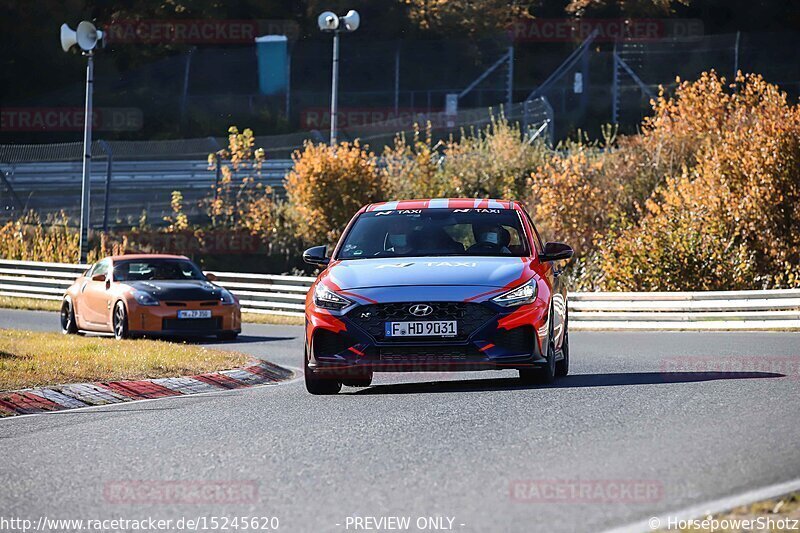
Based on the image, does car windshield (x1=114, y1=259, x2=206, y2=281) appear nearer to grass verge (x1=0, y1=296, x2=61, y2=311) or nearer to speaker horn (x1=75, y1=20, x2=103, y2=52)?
speaker horn (x1=75, y1=20, x2=103, y2=52)

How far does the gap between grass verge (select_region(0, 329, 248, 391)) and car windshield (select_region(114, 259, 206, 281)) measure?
4.41m

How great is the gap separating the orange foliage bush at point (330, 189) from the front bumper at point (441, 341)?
29.6 meters

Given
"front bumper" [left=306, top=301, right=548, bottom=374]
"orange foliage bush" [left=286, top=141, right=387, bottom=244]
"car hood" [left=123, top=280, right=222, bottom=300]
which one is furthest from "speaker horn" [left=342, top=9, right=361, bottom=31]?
"front bumper" [left=306, top=301, right=548, bottom=374]

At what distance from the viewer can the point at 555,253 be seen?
13.9 meters

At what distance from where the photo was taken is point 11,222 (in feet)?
136

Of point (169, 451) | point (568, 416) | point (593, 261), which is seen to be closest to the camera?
point (169, 451)

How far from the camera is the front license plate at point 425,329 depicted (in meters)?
12.4

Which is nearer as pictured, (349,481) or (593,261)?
(349,481)

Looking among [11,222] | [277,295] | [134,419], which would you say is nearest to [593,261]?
[277,295]

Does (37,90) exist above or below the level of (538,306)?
above

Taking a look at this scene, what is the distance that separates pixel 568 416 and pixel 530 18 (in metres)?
56.7

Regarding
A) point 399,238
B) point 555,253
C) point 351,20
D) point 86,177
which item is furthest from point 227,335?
point 351,20

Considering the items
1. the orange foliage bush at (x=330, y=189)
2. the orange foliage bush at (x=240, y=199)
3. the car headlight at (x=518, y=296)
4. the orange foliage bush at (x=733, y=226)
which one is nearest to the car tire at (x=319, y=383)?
the car headlight at (x=518, y=296)

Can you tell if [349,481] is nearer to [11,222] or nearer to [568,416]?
[568,416]
